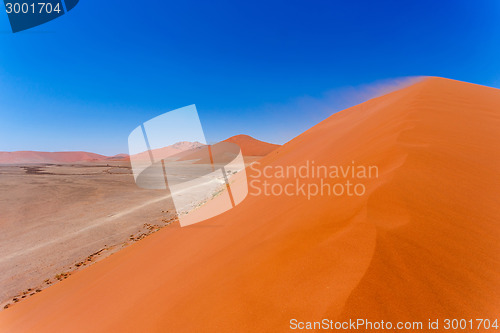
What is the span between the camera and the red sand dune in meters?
148

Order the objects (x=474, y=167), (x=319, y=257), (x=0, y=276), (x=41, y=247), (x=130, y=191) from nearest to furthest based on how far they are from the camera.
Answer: (x=319, y=257) < (x=474, y=167) < (x=0, y=276) < (x=41, y=247) < (x=130, y=191)

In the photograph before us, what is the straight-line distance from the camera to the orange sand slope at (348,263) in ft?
6.34

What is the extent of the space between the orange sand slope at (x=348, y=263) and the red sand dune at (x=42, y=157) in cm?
18132

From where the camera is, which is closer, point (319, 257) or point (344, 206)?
point (319, 257)

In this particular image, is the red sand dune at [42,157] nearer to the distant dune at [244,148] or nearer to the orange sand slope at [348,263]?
the distant dune at [244,148]

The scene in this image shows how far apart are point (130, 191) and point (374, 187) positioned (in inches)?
1057

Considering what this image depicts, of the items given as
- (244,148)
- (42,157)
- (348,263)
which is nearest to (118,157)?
(42,157)

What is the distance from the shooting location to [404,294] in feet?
6.12

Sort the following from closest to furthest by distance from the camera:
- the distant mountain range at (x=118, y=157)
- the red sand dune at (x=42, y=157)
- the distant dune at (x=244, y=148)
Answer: the distant dune at (x=244, y=148) < the distant mountain range at (x=118, y=157) < the red sand dune at (x=42, y=157)

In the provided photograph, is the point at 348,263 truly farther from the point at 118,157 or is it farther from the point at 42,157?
the point at 42,157

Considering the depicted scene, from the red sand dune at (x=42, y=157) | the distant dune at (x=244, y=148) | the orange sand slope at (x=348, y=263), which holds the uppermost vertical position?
the red sand dune at (x=42, y=157)

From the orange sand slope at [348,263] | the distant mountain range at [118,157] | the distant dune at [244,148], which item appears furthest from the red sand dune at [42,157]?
the orange sand slope at [348,263]

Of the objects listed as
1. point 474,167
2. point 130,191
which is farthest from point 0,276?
point 130,191

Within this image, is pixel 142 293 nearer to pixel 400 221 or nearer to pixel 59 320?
pixel 59 320
